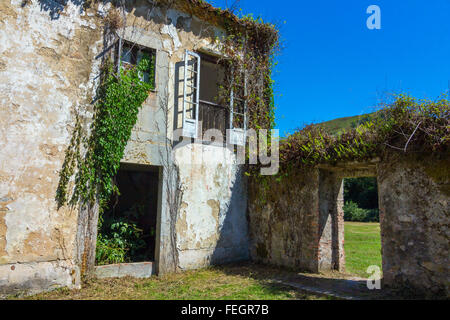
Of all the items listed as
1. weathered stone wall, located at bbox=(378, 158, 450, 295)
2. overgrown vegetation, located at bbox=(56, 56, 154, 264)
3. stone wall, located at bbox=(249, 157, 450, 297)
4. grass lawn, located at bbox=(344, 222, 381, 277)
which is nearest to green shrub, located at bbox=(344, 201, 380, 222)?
grass lawn, located at bbox=(344, 222, 381, 277)

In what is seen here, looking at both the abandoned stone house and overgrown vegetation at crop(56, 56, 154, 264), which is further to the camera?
overgrown vegetation at crop(56, 56, 154, 264)

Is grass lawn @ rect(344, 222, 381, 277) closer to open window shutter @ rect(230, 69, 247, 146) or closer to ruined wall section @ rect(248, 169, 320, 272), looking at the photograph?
ruined wall section @ rect(248, 169, 320, 272)

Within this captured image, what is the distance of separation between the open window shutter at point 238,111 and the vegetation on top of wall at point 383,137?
1389 millimetres

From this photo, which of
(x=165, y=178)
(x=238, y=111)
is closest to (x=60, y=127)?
(x=165, y=178)

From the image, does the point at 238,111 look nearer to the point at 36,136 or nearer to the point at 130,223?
the point at 130,223

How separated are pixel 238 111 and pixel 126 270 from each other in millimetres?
4893

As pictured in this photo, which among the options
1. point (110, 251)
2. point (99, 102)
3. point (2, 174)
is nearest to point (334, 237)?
point (110, 251)

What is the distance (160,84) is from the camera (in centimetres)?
752

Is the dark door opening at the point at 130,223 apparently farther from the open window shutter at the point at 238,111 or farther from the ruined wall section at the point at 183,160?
the open window shutter at the point at 238,111

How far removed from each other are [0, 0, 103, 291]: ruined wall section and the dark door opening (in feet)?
3.43

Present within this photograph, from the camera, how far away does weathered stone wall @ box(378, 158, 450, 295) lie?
5.41 meters

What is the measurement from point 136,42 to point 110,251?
179 inches

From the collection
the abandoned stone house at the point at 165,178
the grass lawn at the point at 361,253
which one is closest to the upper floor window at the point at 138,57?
the abandoned stone house at the point at 165,178
